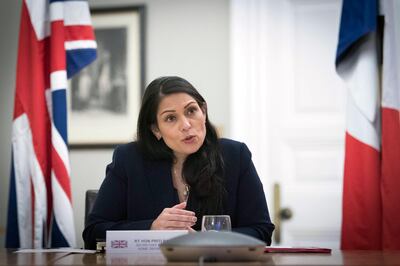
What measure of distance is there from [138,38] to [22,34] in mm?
749

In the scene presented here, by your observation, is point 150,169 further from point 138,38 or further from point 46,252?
point 138,38

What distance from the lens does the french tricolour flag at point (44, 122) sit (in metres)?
3.07

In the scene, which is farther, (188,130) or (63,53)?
(63,53)

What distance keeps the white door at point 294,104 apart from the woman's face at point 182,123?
126 centimetres

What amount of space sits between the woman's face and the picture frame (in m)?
1.38

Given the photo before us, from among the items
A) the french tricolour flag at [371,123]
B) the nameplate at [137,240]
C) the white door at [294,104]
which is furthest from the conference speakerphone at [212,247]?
the white door at [294,104]

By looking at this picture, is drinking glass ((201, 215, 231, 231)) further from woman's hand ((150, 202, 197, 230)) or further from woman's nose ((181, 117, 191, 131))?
woman's nose ((181, 117, 191, 131))

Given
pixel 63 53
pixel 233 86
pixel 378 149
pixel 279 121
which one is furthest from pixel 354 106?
pixel 63 53

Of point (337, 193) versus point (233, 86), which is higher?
point (233, 86)

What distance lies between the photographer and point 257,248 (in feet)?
4.50

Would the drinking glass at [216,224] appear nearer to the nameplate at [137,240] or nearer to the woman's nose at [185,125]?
the nameplate at [137,240]

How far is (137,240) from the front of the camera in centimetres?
166

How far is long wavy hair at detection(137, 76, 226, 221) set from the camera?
216cm

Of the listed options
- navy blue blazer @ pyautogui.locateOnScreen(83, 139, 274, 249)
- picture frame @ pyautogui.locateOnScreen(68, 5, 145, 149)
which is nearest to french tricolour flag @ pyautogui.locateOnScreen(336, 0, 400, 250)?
navy blue blazer @ pyautogui.locateOnScreen(83, 139, 274, 249)
